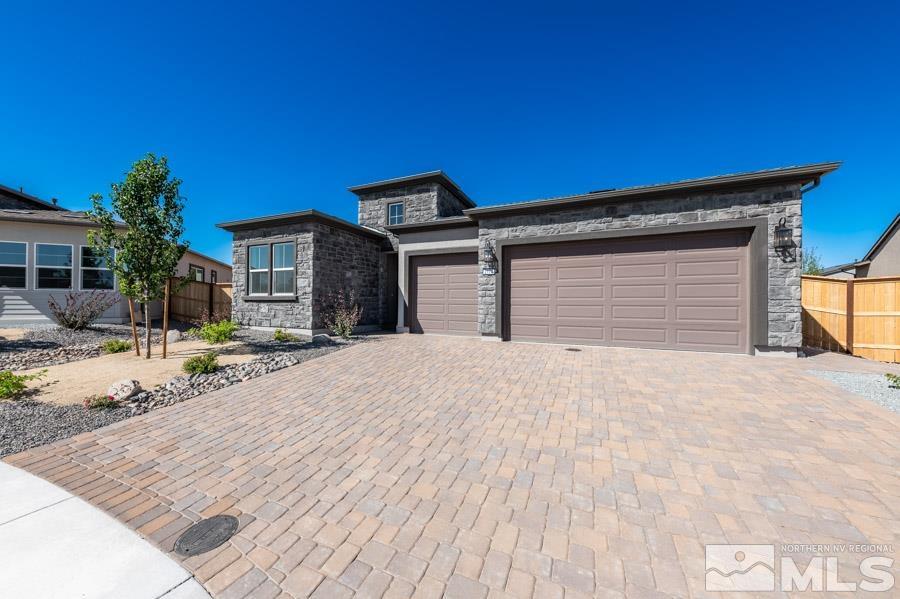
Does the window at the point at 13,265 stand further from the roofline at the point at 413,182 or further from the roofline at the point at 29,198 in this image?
the roofline at the point at 413,182

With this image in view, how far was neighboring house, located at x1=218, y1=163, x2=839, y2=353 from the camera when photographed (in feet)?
23.1

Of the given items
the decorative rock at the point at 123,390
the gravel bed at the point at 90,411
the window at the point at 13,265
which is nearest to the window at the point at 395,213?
the gravel bed at the point at 90,411

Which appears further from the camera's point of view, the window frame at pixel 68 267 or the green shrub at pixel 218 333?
the window frame at pixel 68 267

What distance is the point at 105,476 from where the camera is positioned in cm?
265

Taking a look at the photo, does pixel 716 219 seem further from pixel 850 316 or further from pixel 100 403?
pixel 100 403

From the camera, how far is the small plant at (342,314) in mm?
9898

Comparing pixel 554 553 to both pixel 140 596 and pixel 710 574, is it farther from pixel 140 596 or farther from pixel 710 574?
pixel 140 596

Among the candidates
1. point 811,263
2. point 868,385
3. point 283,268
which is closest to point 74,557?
point 868,385

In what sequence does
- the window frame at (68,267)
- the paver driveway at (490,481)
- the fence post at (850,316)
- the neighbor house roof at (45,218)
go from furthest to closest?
1. the window frame at (68,267)
2. the neighbor house roof at (45,218)
3. the fence post at (850,316)
4. the paver driveway at (490,481)

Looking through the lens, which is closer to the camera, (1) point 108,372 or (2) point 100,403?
(2) point 100,403

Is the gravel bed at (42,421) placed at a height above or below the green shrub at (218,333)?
below

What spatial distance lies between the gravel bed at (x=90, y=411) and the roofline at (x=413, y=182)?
9.11 metres

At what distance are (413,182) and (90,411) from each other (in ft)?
37.9

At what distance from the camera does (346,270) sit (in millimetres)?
11266
